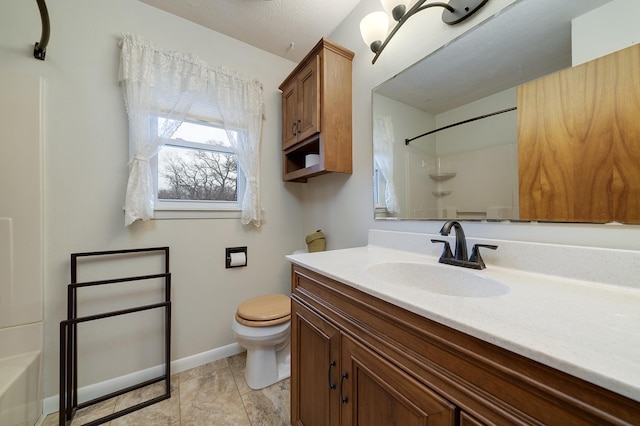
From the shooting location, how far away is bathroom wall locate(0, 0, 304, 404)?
126 cm

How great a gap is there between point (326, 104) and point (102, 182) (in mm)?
1462

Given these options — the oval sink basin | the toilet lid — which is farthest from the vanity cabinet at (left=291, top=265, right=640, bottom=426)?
the toilet lid

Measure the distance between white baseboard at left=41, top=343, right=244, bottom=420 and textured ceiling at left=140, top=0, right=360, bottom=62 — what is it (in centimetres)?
241

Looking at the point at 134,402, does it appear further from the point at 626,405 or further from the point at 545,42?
the point at 545,42

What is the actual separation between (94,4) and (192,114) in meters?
0.75

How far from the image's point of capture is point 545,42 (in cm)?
79

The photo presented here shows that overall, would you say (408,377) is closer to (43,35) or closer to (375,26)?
(375,26)

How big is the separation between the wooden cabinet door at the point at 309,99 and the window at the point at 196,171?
2.05ft

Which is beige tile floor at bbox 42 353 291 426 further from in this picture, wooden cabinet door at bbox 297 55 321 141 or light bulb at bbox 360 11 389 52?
light bulb at bbox 360 11 389 52

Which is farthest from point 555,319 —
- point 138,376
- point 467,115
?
point 138,376

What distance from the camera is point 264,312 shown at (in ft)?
4.70

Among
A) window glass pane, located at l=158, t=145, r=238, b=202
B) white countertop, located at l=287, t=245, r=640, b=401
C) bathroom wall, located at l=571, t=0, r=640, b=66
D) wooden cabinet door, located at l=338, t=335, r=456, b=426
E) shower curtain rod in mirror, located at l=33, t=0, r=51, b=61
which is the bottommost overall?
wooden cabinet door, located at l=338, t=335, r=456, b=426

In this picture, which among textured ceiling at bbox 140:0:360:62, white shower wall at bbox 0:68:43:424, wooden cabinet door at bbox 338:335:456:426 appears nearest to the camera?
wooden cabinet door at bbox 338:335:456:426

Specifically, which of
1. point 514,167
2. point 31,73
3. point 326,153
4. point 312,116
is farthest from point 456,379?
point 31,73
